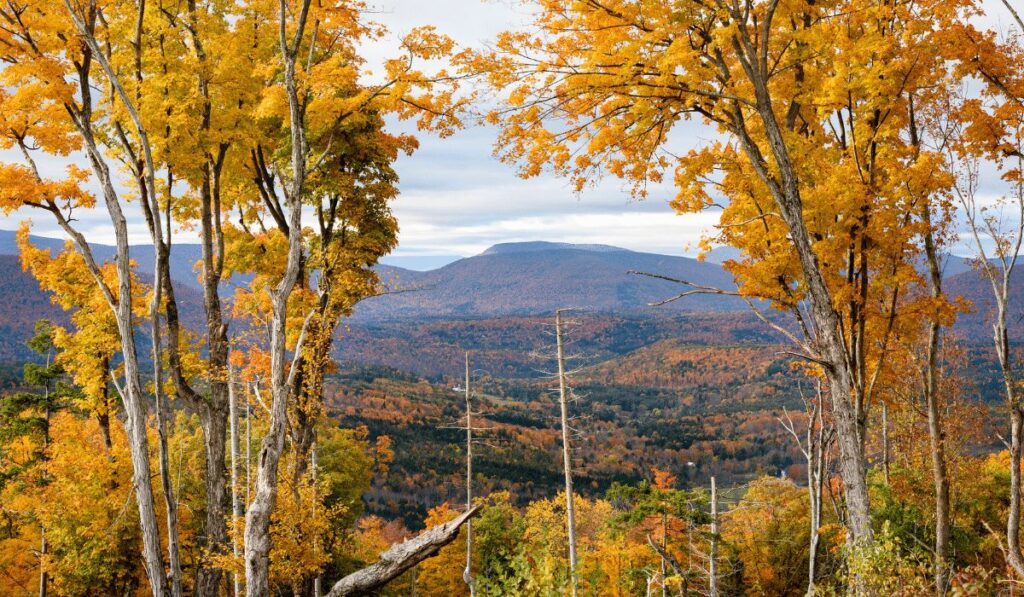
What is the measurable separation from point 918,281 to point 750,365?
20455 cm

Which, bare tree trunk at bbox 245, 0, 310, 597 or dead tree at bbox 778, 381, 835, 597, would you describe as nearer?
bare tree trunk at bbox 245, 0, 310, 597


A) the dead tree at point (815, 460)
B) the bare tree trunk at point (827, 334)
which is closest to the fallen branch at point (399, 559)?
the bare tree trunk at point (827, 334)

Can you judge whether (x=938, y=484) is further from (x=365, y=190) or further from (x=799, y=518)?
(x=799, y=518)

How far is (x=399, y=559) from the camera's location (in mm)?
5309

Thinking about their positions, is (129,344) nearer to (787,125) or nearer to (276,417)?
(276,417)

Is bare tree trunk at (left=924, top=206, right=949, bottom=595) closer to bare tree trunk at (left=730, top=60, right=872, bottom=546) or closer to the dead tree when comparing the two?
the dead tree

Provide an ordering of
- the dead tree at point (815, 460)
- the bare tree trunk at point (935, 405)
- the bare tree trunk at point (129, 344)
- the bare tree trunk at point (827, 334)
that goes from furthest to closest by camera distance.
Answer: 1. the dead tree at point (815, 460)
2. the bare tree trunk at point (935, 405)
3. the bare tree trunk at point (129, 344)
4. the bare tree trunk at point (827, 334)

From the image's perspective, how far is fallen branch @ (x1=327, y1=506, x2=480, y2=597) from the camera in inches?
201

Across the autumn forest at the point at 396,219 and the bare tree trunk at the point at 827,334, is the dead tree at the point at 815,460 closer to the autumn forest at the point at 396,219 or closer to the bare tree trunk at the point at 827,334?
the autumn forest at the point at 396,219

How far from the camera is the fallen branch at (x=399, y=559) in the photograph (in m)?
5.11

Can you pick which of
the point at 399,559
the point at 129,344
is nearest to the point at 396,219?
the point at 129,344

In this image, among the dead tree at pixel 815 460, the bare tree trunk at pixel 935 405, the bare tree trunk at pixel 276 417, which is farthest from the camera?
the dead tree at pixel 815 460

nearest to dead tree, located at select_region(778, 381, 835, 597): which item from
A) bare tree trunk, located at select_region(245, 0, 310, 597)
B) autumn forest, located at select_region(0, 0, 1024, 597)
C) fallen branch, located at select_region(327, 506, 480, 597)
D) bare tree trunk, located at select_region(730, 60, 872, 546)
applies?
autumn forest, located at select_region(0, 0, 1024, 597)

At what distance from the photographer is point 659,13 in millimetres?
6586
